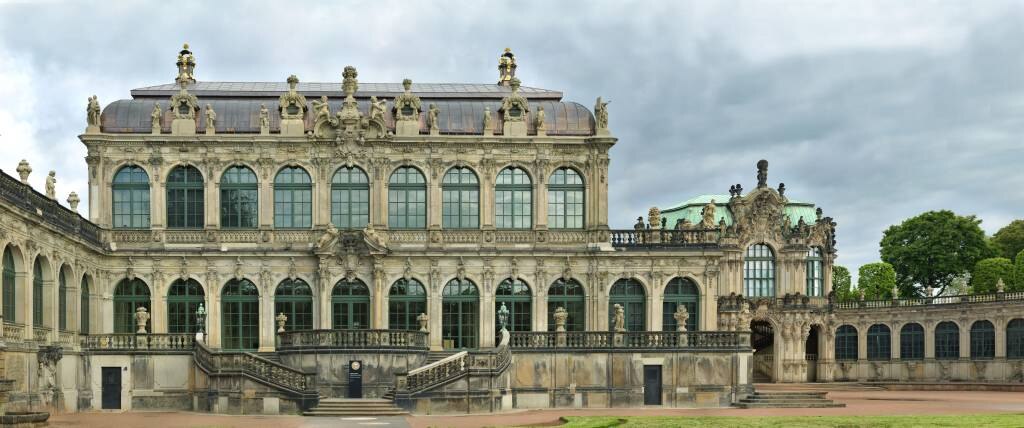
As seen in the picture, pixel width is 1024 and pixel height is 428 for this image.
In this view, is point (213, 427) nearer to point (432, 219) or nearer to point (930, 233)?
point (432, 219)

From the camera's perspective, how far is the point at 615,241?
57438 millimetres

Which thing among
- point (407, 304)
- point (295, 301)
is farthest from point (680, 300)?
point (295, 301)

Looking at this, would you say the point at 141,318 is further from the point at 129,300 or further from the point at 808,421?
the point at 808,421

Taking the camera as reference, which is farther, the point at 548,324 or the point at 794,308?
the point at 794,308

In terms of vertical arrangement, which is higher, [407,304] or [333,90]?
[333,90]

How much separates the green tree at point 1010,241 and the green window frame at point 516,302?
4781 cm

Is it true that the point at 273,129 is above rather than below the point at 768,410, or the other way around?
above

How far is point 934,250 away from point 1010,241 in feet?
21.8

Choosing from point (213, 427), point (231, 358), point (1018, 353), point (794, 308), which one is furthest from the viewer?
point (794, 308)

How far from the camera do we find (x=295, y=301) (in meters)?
55.5

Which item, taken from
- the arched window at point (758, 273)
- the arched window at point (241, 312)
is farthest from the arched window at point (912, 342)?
the arched window at point (241, 312)

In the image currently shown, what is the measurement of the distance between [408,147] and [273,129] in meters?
5.81

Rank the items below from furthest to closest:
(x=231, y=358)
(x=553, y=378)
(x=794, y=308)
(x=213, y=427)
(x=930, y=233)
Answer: (x=930, y=233) < (x=794, y=308) < (x=553, y=378) < (x=231, y=358) < (x=213, y=427)

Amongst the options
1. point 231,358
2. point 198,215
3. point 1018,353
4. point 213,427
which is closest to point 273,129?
point 198,215
